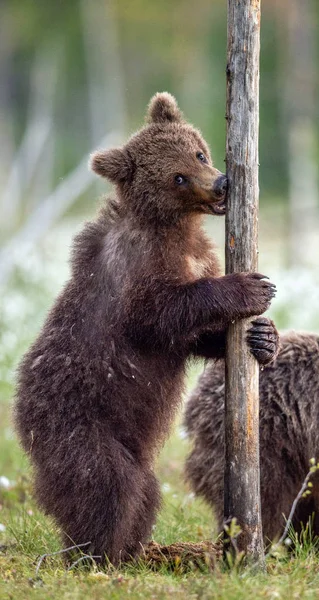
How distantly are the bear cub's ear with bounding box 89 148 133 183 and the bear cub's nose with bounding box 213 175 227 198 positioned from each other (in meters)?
0.65

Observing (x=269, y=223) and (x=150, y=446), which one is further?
(x=269, y=223)

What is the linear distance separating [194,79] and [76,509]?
29.7 m

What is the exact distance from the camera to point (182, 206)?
6.04m

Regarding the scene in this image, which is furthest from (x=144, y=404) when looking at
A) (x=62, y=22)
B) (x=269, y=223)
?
(x=62, y=22)

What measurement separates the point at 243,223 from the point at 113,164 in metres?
0.98

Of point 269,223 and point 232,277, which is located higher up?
point 269,223

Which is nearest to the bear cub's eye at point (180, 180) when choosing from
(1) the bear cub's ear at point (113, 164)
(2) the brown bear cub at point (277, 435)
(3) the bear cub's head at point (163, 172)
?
(3) the bear cub's head at point (163, 172)

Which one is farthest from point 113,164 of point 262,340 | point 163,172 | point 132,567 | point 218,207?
point 132,567

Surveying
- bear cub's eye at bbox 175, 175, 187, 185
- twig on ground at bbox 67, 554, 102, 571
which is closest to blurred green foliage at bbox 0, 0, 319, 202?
bear cub's eye at bbox 175, 175, 187, 185

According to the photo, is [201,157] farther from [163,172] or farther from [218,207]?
[218,207]

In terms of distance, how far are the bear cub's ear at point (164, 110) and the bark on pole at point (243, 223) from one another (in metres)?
0.78

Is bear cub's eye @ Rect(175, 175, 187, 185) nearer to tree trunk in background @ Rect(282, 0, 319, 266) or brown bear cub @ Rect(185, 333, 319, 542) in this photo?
brown bear cub @ Rect(185, 333, 319, 542)

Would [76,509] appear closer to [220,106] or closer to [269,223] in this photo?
[269,223]

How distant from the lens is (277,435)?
7.02 metres
